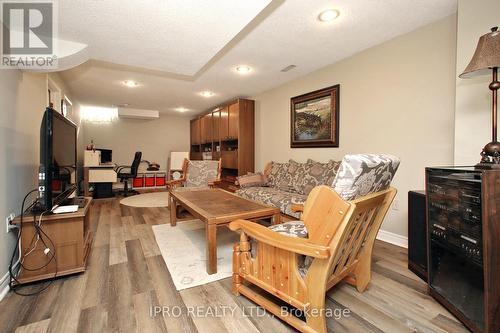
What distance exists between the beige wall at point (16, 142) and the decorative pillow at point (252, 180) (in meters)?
2.63

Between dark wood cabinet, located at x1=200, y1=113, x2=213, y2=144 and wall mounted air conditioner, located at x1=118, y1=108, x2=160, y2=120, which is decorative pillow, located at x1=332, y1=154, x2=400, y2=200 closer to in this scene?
dark wood cabinet, located at x1=200, y1=113, x2=213, y2=144

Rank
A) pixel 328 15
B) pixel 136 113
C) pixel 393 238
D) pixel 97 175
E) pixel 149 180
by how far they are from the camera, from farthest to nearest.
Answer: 1. pixel 149 180
2. pixel 136 113
3. pixel 97 175
4. pixel 393 238
5. pixel 328 15

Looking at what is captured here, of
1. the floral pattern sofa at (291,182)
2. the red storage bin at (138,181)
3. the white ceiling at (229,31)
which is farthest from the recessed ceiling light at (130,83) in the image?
the red storage bin at (138,181)

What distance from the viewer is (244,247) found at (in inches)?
61.7

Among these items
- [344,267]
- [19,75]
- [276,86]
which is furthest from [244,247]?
[276,86]

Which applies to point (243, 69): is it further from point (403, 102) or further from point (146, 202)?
point (146, 202)

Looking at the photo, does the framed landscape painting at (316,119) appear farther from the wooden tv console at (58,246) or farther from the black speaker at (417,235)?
the wooden tv console at (58,246)

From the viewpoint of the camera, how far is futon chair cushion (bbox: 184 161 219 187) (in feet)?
13.8

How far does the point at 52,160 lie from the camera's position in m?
1.69

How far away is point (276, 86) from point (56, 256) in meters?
3.96

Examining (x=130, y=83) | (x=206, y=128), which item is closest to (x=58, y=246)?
(x=130, y=83)

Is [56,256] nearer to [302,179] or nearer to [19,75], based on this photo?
[19,75]

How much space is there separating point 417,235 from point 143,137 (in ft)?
23.9

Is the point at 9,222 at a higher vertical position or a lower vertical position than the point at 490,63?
lower
